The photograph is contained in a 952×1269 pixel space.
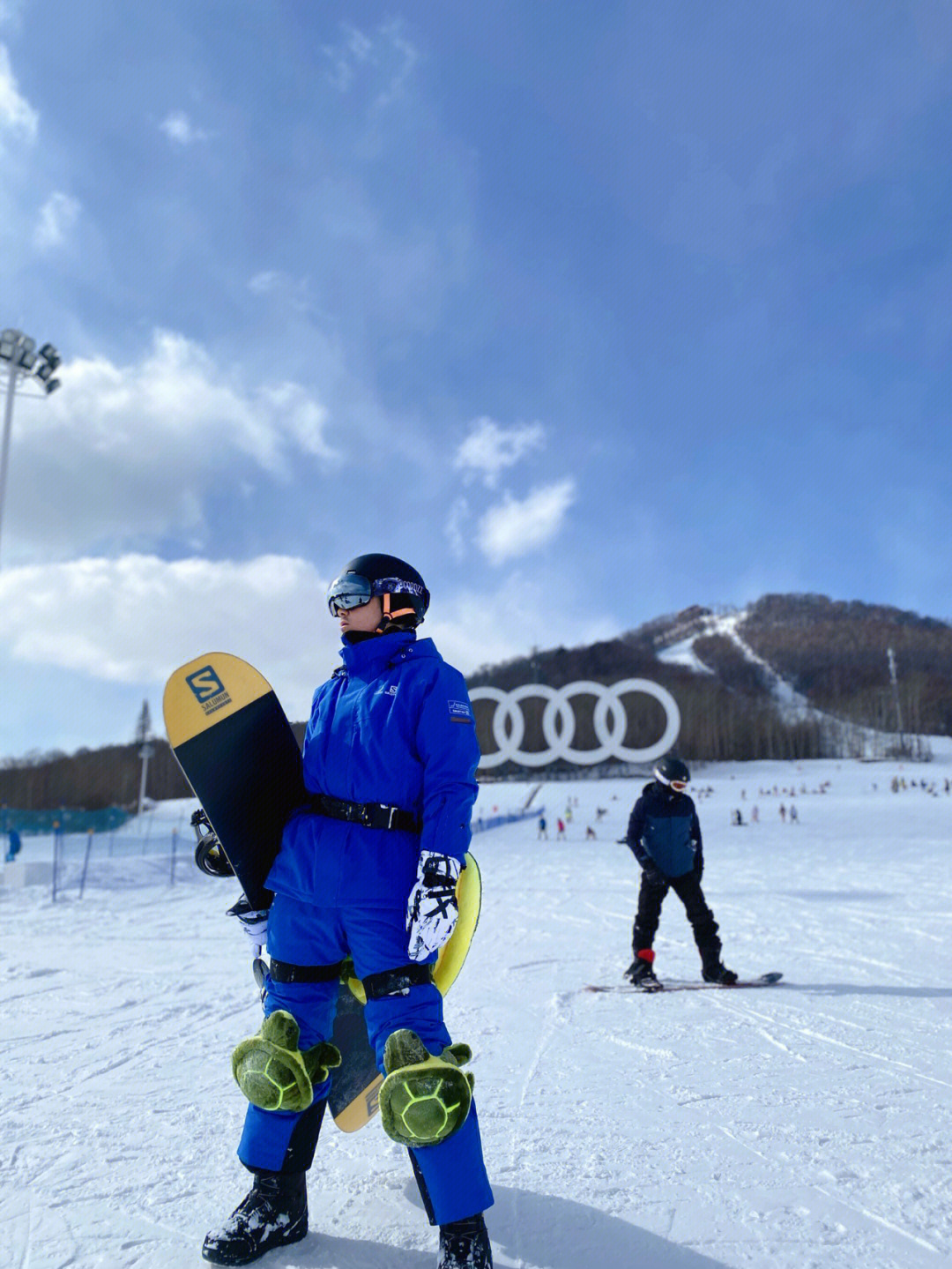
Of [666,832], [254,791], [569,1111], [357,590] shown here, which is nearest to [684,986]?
[666,832]

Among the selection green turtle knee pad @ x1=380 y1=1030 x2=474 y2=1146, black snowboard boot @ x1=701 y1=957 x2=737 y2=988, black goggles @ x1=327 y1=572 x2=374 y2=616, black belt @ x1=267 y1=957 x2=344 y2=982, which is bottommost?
black snowboard boot @ x1=701 y1=957 x2=737 y2=988

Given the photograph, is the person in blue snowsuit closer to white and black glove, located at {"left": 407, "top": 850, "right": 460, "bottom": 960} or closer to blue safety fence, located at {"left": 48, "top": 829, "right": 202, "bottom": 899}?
white and black glove, located at {"left": 407, "top": 850, "right": 460, "bottom": 960}

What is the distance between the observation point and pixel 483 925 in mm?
7875

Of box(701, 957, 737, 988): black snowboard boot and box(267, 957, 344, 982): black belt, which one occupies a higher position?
box(267, 957, 344, 982): black belt

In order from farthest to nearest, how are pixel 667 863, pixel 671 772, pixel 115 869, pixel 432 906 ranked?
pixel 115 869 → pixel 671 772 → pixel 667 863 → pixel 432 906

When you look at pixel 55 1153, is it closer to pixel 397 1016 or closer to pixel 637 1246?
pixel 397 1016

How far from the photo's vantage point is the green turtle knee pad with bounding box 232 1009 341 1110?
182 cm

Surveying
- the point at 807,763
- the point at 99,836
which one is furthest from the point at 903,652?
the point at 99,836

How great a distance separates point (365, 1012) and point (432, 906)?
1.21ft

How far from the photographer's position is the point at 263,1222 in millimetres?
1804

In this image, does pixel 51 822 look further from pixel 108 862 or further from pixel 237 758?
pixel 237 758

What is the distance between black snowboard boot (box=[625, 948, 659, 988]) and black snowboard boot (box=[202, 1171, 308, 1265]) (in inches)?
135

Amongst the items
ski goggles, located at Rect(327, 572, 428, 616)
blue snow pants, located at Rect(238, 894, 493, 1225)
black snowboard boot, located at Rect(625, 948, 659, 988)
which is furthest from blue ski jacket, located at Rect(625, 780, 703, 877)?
blue snow pants, located at Rect(238, 894, 493, 1225)

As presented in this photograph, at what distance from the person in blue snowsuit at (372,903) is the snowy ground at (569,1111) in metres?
0.20
